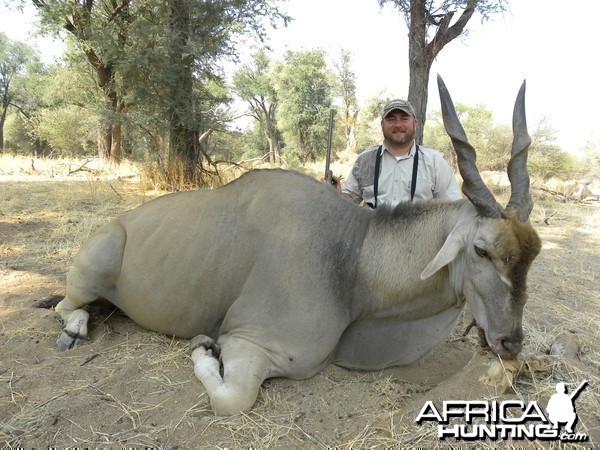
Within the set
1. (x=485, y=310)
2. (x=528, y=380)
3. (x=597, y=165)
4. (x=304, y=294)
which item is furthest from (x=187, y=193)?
(x=597, y=165)

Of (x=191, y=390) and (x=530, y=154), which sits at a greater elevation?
(x=530, y=154)

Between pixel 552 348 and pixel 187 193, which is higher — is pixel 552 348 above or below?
below

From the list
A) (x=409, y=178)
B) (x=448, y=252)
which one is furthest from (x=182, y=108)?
(x=448, y=252)

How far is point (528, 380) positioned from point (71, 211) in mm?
8693

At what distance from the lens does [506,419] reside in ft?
7.77

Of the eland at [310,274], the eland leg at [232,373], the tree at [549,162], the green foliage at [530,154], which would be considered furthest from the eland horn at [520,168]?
the tree at [549,162]

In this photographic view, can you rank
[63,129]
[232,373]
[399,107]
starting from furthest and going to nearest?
1. [63,129]
2. [399,107]
3. [232,373]

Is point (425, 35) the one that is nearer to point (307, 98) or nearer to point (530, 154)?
point (530, 154)

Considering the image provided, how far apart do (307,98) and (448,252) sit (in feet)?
112

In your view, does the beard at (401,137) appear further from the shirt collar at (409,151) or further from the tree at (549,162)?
the tree at (549,162)

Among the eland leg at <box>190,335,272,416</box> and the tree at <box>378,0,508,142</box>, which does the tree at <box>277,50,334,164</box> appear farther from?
the eland leg at <box>190,335,272,416</box>

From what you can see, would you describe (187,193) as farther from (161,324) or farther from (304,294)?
(304,294)

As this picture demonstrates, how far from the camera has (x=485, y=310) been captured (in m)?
2.63

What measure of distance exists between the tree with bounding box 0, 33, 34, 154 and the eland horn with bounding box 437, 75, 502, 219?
42.6m
